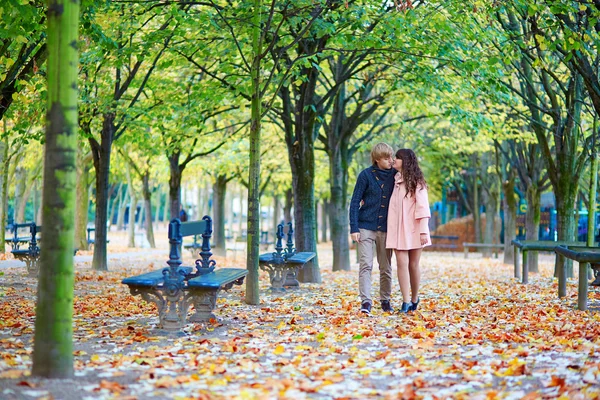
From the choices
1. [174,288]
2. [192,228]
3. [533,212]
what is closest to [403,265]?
[192,228]

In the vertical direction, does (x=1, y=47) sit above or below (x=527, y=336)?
above

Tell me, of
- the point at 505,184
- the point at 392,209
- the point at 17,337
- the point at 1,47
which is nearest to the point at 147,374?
the point at 17,337

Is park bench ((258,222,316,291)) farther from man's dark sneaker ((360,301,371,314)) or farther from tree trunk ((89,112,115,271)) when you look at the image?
tree trunk ((89,112,115,271))

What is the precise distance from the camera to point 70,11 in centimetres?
484

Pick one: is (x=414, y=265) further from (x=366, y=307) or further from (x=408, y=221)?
(x=366, y=307)

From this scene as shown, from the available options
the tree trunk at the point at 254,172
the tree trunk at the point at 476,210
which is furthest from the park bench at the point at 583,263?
the tree trunk at the point at 476,210

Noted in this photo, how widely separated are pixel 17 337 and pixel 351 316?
376 cm

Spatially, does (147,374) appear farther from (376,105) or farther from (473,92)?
(376,105)

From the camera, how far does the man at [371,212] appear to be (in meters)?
9.06

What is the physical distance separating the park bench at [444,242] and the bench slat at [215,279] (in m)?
25.2

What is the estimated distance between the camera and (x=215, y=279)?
7.77 metres

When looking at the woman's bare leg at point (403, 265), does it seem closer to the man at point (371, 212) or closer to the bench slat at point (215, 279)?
the man at point (371, 212)

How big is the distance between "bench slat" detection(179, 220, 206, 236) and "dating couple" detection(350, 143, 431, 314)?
70.1 inches

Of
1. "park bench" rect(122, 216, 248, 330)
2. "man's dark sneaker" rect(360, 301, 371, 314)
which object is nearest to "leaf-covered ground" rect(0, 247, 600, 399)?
"man's dark sneaker" rect(360, 301, 371, 314)
